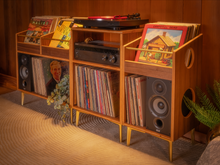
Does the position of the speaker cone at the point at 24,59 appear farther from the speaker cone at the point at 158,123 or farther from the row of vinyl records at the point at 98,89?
the speaker cone at the point at 158,123

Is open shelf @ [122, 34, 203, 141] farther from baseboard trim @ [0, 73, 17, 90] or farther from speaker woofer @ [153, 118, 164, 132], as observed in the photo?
baseboard trim @ [0, 73, 17, 90]

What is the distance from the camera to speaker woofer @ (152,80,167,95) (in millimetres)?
1692

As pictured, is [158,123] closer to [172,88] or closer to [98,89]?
[172,88]

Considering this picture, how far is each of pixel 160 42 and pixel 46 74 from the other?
116 centimetres

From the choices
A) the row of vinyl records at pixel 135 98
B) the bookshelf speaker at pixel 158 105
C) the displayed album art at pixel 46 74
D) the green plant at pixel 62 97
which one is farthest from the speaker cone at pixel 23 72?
the bookshelf speaker at pixel 158 105

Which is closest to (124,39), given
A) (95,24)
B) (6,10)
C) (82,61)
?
(95,24)

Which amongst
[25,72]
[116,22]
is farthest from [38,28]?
[116,22]

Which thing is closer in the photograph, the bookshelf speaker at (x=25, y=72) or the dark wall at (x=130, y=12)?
the dark wall at (x=130, y=12)

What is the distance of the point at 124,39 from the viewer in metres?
1.87

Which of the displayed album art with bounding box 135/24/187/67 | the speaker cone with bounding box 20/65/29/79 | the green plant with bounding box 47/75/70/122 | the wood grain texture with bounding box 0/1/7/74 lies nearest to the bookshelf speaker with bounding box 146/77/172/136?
the displayed album art with bounding box 135/24/187/67

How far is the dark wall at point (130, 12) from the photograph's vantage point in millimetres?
1826

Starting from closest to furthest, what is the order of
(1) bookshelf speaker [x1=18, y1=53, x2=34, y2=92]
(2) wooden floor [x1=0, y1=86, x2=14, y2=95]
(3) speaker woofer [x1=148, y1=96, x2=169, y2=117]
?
(3) speaker woofer [x1=148, y1=96, x2=169, y2=117] → (1) bookshelf speaker [x1=18, y1=53, x2=34, y2=92] → (2) wooden floor [x1=0, y1=86, x2=14, y2=95]

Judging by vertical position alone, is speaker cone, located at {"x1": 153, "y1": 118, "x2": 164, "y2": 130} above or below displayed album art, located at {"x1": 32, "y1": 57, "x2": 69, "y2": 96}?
below

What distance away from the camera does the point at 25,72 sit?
2680mm
